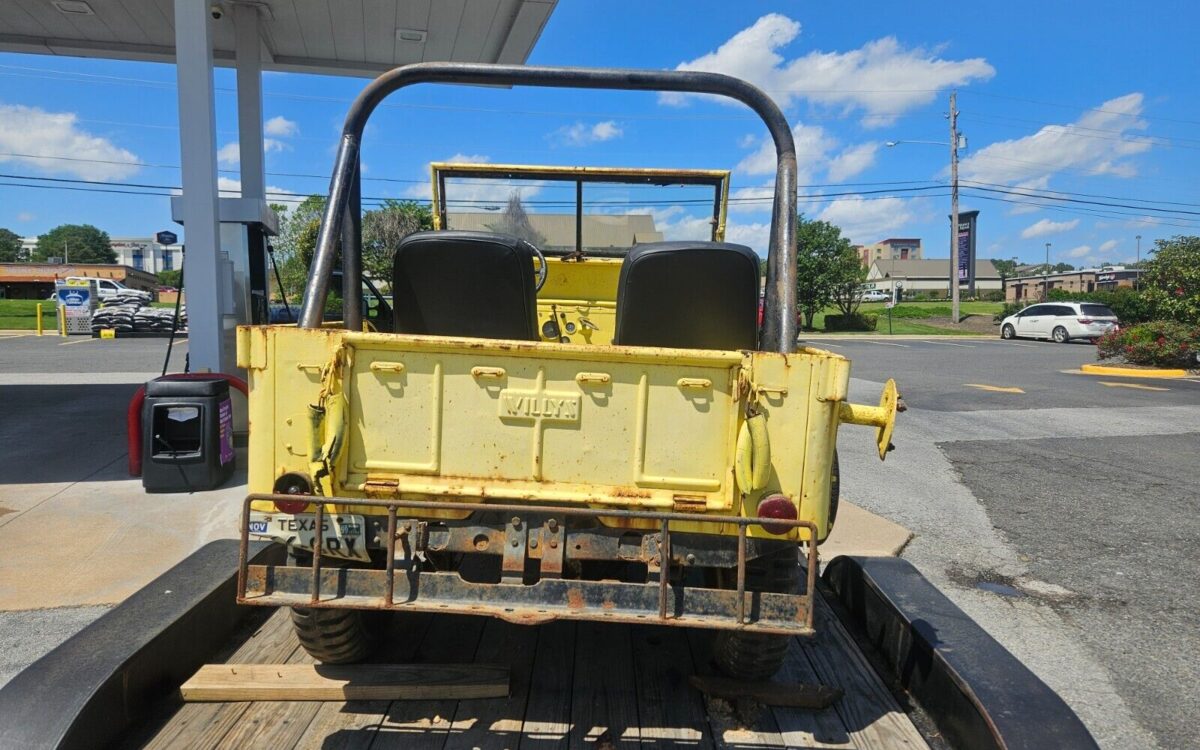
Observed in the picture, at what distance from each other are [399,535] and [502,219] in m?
3.17

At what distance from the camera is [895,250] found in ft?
420

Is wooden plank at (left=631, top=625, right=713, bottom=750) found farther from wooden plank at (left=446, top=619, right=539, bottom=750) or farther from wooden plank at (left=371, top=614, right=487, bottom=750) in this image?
wooden plank at (left=371, top=614, right=487, bottom=750)

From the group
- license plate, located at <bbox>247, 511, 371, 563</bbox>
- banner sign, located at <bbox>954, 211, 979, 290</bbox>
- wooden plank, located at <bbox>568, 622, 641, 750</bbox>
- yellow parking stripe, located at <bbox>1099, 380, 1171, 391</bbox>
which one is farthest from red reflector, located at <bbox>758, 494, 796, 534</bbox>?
banner sign, located at <bbox>954, 211, 979, 290</bbox>

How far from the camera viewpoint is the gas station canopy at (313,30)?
27.6 feet

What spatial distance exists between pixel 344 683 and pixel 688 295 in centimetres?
197

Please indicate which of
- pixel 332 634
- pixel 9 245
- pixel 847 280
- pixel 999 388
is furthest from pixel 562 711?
pixel 9 245

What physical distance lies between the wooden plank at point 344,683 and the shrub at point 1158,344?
2000 cm

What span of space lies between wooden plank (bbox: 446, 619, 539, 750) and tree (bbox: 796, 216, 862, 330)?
33.7 m

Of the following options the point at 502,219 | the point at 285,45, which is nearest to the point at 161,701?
the point at 502,219

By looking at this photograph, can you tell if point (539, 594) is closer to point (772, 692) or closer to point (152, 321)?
point (772, 692)

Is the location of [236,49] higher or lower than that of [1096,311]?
higher

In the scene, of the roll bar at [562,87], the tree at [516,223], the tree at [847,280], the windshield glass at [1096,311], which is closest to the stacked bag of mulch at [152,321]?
the tree at [516,223]

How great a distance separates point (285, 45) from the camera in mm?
9805

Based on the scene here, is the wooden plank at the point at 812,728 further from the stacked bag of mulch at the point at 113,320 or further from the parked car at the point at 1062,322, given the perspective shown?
the stacked bag of mulch at the point at 113,320
